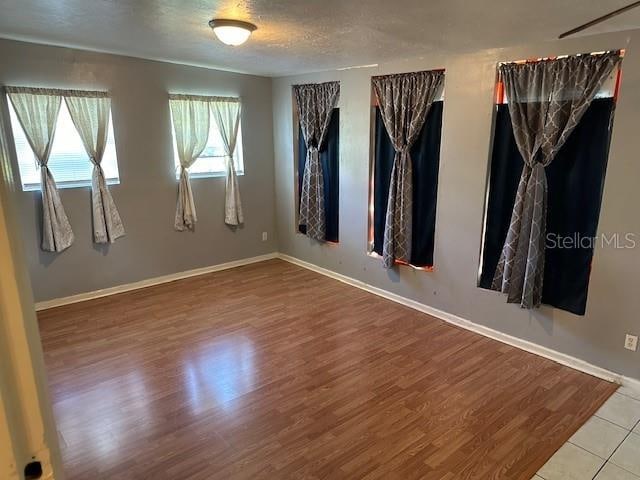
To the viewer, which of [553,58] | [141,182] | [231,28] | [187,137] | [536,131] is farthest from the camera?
[187,137]

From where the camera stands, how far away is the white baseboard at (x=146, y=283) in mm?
4336

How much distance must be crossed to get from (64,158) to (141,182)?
75cm

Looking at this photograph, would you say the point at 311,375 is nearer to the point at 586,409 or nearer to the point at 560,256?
the point at 586,409

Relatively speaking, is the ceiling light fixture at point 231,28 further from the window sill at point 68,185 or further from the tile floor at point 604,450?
the tile floor at point 604,450

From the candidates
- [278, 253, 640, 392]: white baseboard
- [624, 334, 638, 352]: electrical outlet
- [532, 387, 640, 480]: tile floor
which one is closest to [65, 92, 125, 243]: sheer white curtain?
[278, 253, 640, 392]: white baseboard

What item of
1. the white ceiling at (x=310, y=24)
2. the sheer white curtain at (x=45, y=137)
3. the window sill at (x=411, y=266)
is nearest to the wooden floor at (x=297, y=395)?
the window sill at (x=411, y=266)

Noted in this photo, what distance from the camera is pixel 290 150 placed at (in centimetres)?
548

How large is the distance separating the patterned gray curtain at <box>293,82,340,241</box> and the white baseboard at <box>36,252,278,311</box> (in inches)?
39.6

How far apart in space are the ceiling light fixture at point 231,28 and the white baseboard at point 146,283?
3115 millimetres

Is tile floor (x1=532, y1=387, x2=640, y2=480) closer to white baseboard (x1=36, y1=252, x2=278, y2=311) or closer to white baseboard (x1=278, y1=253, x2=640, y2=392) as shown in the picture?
white baseboard (x1=278, y1=253, x2=640, y2=392)

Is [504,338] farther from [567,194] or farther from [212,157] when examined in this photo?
[212,157]

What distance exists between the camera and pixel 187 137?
15.9 feet

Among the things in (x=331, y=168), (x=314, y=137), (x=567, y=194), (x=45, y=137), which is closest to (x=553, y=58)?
(x=567, y=194)

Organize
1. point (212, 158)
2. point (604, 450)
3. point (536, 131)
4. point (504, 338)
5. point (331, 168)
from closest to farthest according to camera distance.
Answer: point (604, 450) < point (536, 131) < point (504, 338) < point (331, 168) < point (212, 158)
